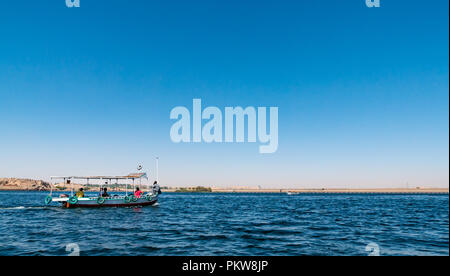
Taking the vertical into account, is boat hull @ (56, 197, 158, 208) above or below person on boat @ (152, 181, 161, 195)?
below

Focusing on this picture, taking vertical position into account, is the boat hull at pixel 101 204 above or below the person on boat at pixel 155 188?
below

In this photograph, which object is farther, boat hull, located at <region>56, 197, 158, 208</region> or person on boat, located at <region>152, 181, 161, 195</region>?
person on boat, located at <region>152, 181, 161, 195</region>

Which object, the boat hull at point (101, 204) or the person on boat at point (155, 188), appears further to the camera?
the person on boat at point (155, 188)

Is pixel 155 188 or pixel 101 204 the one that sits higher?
pixel 155 188

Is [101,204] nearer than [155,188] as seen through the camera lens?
Yes
